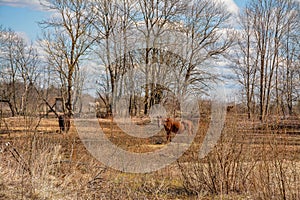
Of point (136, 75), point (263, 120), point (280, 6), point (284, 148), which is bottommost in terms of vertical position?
point (284, 148)

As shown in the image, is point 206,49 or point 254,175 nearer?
point 254,175

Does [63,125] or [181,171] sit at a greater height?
[63,125]

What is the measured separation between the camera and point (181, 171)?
22.0 ft

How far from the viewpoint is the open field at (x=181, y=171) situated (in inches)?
213

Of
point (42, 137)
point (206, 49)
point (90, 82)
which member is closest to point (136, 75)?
point (90, 82)

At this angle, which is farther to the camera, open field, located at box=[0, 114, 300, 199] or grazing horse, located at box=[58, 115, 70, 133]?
grazing horse, located at box=[58, 115, 70, 133]

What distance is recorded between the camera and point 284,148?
17.1 feet

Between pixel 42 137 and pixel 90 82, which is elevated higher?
pixel 90 82

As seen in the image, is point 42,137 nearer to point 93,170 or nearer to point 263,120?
point 93,170

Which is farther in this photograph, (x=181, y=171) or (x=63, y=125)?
(x=63, y=125)

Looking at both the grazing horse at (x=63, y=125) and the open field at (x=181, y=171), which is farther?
the grazing horse at (x=63, y=125)

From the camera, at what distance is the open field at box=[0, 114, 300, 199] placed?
17.7 ft

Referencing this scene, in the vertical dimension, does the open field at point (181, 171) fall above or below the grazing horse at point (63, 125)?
below

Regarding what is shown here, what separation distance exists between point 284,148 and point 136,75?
→ 33.3 ft
